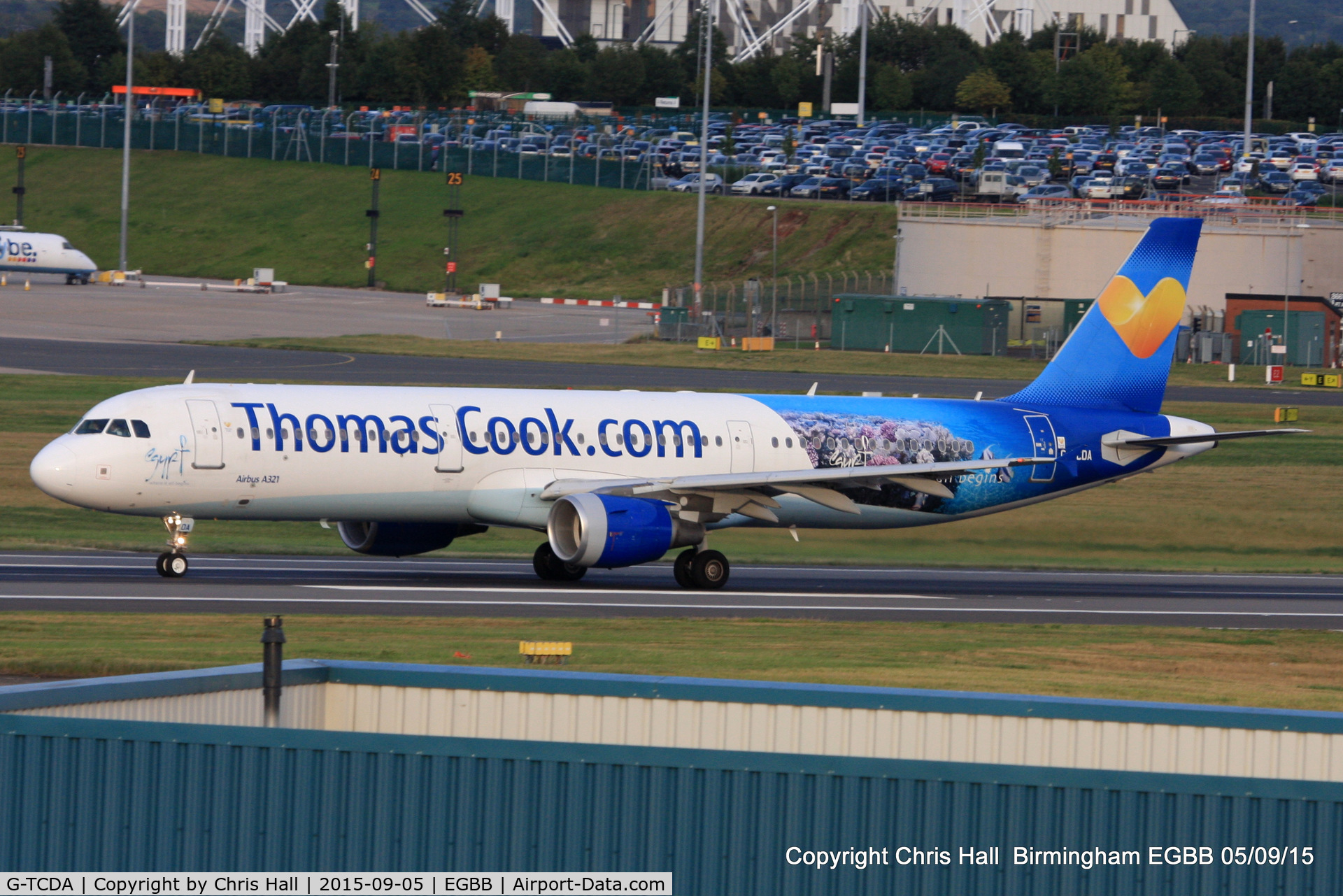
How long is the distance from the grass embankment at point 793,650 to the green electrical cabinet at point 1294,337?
6705cm

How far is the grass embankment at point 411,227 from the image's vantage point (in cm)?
13425

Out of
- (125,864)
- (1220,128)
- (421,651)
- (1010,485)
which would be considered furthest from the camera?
(1220,128)

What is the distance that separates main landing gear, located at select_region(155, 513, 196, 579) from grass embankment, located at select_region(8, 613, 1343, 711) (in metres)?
5.26

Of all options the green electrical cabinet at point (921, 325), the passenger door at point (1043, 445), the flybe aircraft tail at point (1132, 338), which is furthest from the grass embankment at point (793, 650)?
the green electrical cabinet at point (921, 325)

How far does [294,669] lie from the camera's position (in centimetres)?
1455

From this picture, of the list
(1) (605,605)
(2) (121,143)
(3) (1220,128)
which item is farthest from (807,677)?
(3) (1220,128)

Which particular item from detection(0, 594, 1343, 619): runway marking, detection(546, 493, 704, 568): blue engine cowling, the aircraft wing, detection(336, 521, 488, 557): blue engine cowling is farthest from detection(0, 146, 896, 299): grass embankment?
detection(546, 493, 704, 568): blue engine cowling

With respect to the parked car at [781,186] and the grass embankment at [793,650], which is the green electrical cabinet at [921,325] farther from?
the grass embankment at [793,650]

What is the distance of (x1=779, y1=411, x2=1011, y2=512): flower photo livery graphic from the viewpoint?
3988 centimetres

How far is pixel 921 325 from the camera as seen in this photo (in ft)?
325

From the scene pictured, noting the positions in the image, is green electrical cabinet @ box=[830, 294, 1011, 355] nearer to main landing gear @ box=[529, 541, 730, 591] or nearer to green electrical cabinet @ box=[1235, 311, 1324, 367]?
green electrical cabinet @ box=[1235, 311, 1324, 367]

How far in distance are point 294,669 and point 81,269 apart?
12433 cm

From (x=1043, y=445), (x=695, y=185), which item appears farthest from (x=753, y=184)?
(x=1043, y=445)

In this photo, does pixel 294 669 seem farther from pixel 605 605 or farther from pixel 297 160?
pixel 297 160
